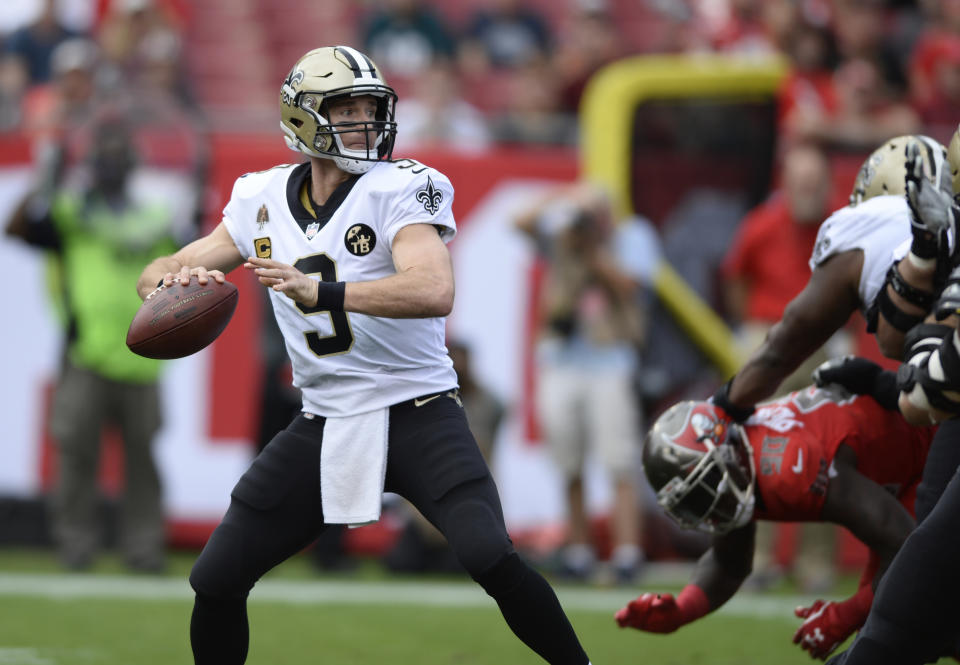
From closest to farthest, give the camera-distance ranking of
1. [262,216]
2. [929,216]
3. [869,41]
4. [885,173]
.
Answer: [929,216] → [262,216] → [885,173] → [869,41]

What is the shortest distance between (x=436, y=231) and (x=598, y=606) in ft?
9.72

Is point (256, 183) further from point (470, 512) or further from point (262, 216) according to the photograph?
point (470, 512)

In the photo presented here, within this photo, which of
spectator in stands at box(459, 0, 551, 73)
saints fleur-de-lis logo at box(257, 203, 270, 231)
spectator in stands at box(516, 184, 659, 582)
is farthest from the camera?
spectator in stands at box(459, 0, 551, 73)

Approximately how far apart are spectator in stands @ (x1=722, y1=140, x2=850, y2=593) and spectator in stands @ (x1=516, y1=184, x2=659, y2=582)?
574 millimetres

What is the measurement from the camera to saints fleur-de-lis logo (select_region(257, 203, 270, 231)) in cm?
424

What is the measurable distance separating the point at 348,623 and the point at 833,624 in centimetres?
242

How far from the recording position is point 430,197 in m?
4.10

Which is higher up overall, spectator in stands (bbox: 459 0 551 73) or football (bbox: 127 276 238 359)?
football (bbox: 127 276 238 359)

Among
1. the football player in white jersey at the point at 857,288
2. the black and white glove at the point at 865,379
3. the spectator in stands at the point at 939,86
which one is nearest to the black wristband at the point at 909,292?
the football player in white jersey at the point at 857,288

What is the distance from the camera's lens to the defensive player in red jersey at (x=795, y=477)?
14.2 ft

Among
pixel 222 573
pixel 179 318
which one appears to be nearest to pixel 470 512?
pixel 222 573

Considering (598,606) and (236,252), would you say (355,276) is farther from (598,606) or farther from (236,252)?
(598,606)

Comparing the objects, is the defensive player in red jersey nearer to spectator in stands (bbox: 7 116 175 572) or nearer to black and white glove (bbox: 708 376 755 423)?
black and white glove (bbox: 708 376 755 423)

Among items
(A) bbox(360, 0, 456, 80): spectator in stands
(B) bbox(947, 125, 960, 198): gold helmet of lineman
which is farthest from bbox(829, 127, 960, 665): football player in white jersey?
(A) bbox(360, 0, 456, 80): spectator in stands
